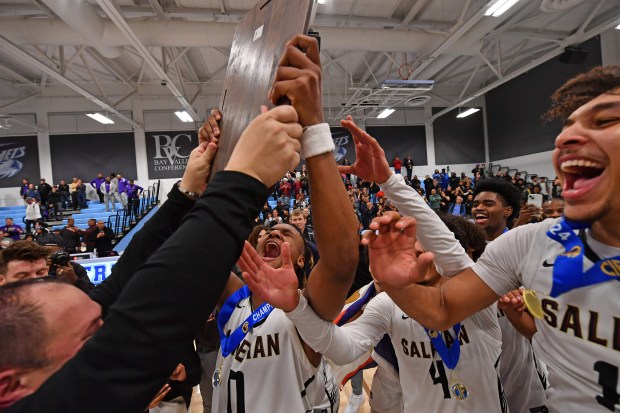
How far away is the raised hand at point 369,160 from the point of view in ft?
5.20

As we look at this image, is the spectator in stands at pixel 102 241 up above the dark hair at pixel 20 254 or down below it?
below

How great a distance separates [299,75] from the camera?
85 cm

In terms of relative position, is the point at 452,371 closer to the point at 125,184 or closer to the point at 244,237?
the point at 244,237

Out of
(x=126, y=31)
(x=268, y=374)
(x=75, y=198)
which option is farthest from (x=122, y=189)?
(x=268, y=374)

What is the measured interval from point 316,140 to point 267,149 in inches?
11.6

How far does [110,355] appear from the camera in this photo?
571 millimetres

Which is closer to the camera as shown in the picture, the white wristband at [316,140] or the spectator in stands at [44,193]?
the white wristband at [316,140]

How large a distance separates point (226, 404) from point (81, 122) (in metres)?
21.2

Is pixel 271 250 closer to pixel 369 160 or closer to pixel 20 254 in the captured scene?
pixel 369 160

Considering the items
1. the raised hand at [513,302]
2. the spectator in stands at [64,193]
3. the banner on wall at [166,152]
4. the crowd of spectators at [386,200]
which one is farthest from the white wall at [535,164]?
the spectator in stands at [64,193]

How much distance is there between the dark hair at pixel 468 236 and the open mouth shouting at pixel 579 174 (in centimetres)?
99

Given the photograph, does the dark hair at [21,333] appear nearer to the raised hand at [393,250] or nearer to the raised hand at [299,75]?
the raised hand at [299,75]

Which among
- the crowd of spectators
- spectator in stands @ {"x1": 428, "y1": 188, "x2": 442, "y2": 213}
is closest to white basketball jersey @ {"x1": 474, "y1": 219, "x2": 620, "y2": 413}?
the crowd of spectators

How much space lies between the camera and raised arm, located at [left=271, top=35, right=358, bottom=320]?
849mm
